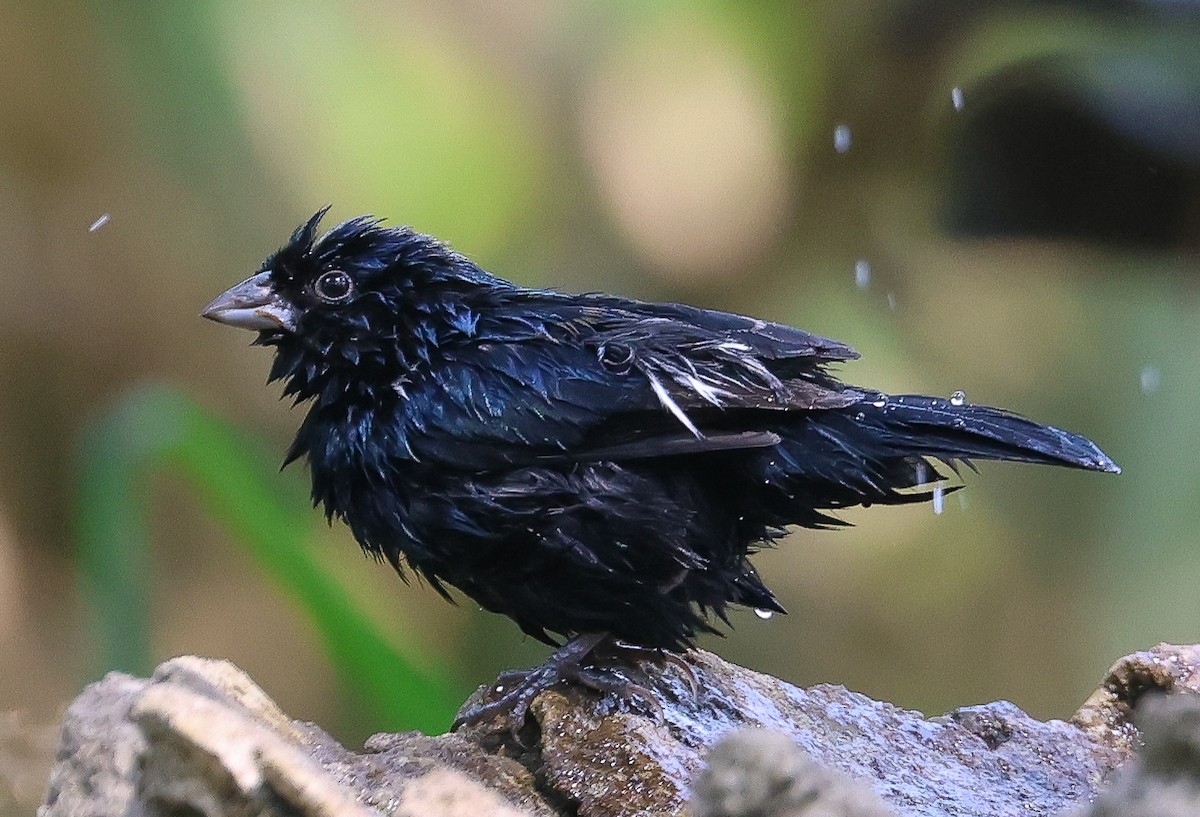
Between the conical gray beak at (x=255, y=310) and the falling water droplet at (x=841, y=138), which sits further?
the falling water droplet at (x=841, y=138)

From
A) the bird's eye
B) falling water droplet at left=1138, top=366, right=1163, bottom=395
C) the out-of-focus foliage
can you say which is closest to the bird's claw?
the bird's eye

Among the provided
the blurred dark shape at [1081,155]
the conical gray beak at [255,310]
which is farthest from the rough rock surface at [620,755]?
the blurred dark shape at [1081,155]

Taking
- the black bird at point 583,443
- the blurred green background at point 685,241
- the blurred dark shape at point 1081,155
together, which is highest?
the blurred dark shape at point 1081,155

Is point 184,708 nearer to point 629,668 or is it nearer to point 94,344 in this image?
point 629,668

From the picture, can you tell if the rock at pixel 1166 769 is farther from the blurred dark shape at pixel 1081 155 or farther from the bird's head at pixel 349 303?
the blurred dark shape at pixel 1081 155

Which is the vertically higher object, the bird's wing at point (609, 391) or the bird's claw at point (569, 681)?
the bird's wing at point (609, 391)

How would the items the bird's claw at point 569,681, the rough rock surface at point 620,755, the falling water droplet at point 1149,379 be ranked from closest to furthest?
the rough rock surface at point 620,755
the bird's claw at point 569,681
the falling water droplet at point 1149,379

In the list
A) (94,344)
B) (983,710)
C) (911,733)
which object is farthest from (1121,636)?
(94,344)

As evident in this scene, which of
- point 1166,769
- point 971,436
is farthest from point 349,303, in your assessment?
point 1166,769
